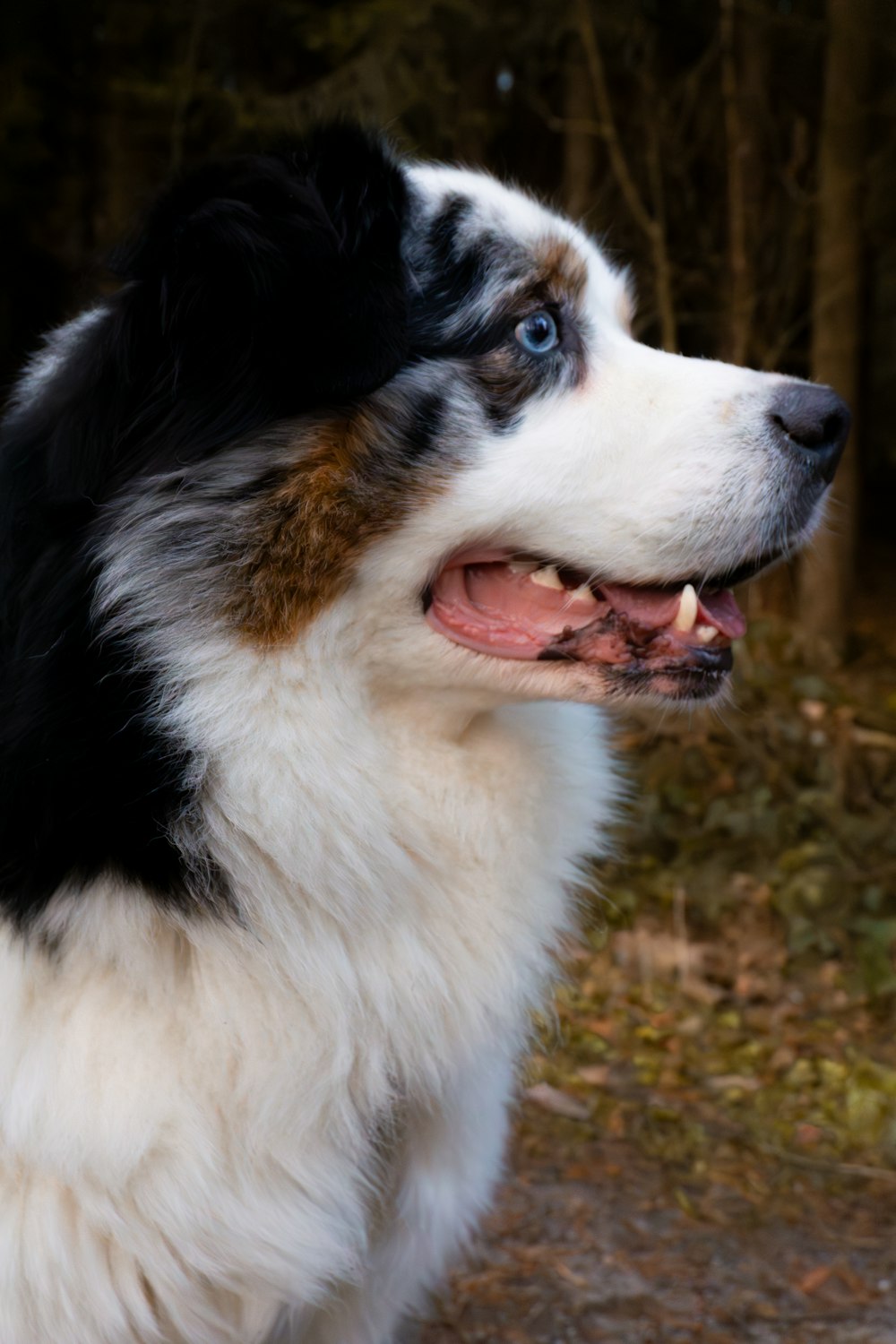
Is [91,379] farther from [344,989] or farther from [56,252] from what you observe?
[56,252]

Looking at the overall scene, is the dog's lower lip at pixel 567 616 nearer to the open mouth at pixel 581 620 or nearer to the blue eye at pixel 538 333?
the open mouth at pixel 581 620

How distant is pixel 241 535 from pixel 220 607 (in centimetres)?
11

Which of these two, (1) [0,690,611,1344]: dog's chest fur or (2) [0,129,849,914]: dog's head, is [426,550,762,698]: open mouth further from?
(1) [0,690,611,1344]: dog's chest fur

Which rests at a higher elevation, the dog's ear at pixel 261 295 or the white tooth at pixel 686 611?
the dog's ear at pixel 261 295

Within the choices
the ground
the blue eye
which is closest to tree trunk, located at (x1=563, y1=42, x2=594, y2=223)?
the ground

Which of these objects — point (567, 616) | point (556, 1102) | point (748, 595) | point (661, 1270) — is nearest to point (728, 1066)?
point (556, 1102)

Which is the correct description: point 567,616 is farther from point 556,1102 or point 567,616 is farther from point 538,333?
point 556,1102

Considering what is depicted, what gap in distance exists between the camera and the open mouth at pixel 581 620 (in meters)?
2.09

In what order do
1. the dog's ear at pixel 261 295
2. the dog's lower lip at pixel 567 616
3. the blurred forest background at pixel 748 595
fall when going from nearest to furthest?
the dog's ear at pixel 261 295 < the dog's lower lip at pixel 567 616 < the blurred forest background at pixel 748 595

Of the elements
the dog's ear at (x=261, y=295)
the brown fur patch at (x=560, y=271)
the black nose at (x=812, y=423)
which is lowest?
the black nose at (x=812, y=423)

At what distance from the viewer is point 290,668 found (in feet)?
6.60

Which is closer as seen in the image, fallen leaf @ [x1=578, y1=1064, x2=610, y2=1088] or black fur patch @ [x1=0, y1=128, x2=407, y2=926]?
black fur patch @ [x1=0, y1=128, x2=407, y2=926]

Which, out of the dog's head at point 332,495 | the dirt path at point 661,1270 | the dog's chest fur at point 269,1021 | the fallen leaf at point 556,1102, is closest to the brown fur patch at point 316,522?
the dog's head at point 332,495

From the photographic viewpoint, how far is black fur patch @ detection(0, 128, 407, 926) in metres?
1.93
